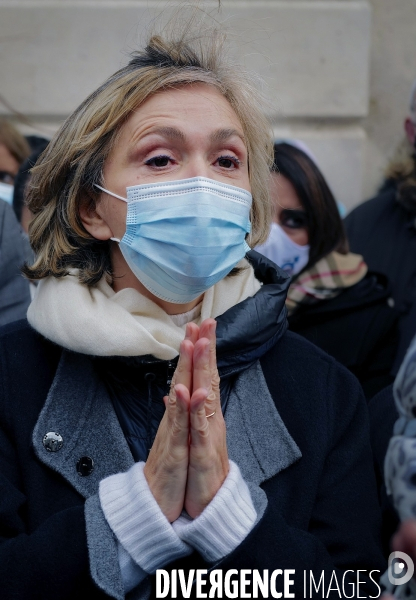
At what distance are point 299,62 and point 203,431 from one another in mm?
4031

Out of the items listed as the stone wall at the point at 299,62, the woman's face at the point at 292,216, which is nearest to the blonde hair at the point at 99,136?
the woman's face at the point at 292,216

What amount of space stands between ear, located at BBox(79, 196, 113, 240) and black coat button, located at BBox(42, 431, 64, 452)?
583 millimetres

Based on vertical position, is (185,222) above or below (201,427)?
above

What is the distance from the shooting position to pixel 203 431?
1.89 meters

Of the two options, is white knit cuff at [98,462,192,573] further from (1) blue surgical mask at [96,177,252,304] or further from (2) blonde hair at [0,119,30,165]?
(2) blonde hair at [0,119,30,165]

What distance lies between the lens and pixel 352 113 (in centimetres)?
550

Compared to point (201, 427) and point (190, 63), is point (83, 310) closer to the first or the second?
point (201, 427)

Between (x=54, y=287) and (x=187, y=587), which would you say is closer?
(x=187, y=587)

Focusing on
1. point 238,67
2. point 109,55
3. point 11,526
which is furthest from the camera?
point 109,55

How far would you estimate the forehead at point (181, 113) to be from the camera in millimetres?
2270

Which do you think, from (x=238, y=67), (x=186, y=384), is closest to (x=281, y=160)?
(x=238, y=67)

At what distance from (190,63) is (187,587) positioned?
148 centimetres

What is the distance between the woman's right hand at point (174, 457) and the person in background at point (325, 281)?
1.71m

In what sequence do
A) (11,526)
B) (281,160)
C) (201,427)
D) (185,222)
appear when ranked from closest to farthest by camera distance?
(201,427) → (11,526) → (185,222) → (281,160)
